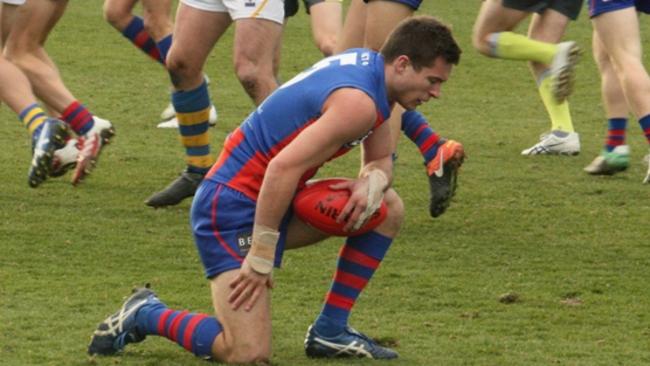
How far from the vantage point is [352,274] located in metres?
5.41

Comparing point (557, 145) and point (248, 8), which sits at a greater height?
point (248, 8)

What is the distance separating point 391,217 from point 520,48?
2.85 metres

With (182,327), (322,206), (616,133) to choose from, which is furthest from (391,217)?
(616,133)

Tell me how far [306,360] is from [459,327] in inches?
26.5

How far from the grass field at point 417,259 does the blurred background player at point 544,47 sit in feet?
0.54

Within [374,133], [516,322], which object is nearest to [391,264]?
[516,322]

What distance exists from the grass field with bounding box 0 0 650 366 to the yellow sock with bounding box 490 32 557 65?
683 mm

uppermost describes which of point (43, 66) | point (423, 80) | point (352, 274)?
point (423, 80)

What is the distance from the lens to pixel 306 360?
5.33 meters

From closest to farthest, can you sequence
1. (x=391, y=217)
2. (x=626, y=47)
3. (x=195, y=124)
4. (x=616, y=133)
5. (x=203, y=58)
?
(x=391, y=217)
(x=203, y=58)
(x=195, y=124)
(x=626, y=47)
(x=616, y=133)

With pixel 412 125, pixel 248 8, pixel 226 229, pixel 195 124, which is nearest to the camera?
pixel 226 229

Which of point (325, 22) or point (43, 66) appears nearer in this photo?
point (43, 66)

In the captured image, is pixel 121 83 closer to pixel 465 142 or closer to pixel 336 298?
pixel 465 142

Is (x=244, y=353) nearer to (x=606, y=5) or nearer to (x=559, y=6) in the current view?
(x=606, y=5)
